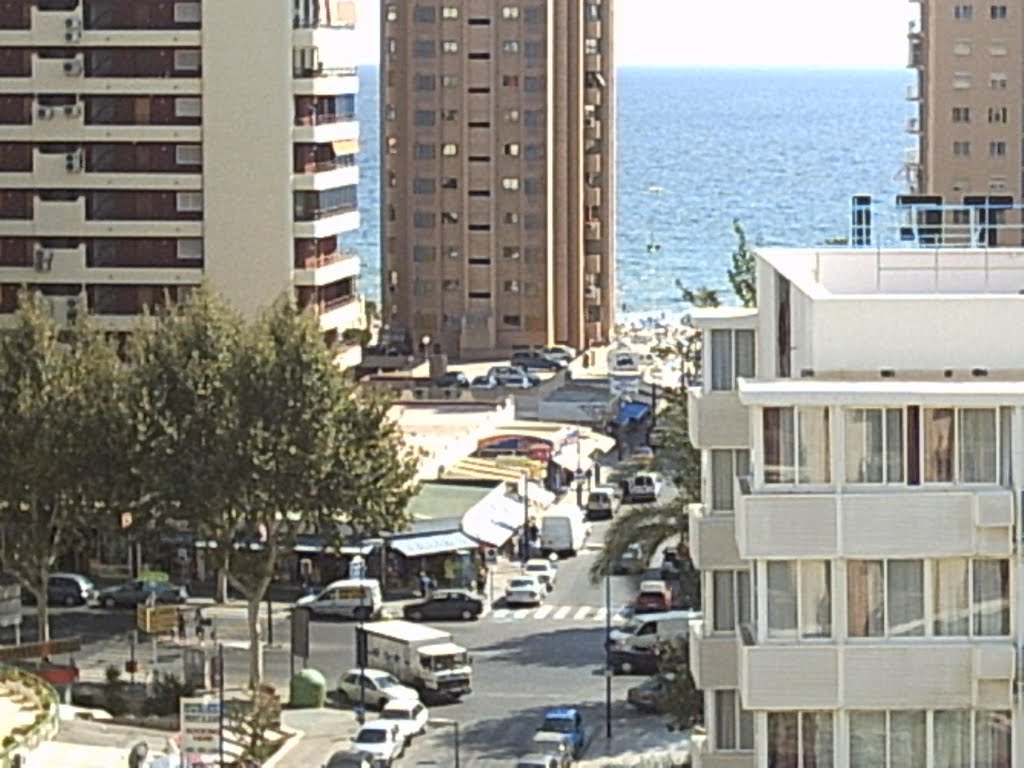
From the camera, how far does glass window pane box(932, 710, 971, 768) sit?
31.4m

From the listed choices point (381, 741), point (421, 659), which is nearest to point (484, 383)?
point (421, 659)

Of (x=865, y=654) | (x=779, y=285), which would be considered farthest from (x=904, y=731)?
(x=779, y=285)

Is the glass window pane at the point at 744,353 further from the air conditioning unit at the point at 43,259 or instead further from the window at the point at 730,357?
the air conditioning unit at the point at 43,259

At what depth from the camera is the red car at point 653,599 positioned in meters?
71.9

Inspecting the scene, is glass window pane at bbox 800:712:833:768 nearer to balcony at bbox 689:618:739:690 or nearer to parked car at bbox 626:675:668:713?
balcony at bbox 689:618:739:690

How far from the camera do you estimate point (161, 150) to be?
3460 inches

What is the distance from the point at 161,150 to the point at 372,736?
33844mm

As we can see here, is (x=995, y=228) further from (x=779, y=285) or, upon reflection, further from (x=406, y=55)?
(x=406, y=55)

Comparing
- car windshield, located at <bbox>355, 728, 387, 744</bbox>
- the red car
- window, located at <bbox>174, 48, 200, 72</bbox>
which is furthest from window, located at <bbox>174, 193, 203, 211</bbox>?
car windshield, located at <bbox>355, 728, 387, 744</bbox>

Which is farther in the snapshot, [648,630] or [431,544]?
[431,544]

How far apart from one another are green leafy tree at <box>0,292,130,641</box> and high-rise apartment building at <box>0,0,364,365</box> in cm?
1821

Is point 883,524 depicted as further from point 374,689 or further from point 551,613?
point 551,613

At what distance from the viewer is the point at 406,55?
439 ft

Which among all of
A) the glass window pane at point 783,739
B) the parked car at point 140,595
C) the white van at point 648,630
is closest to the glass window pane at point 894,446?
the glass window pane at point 783,739
